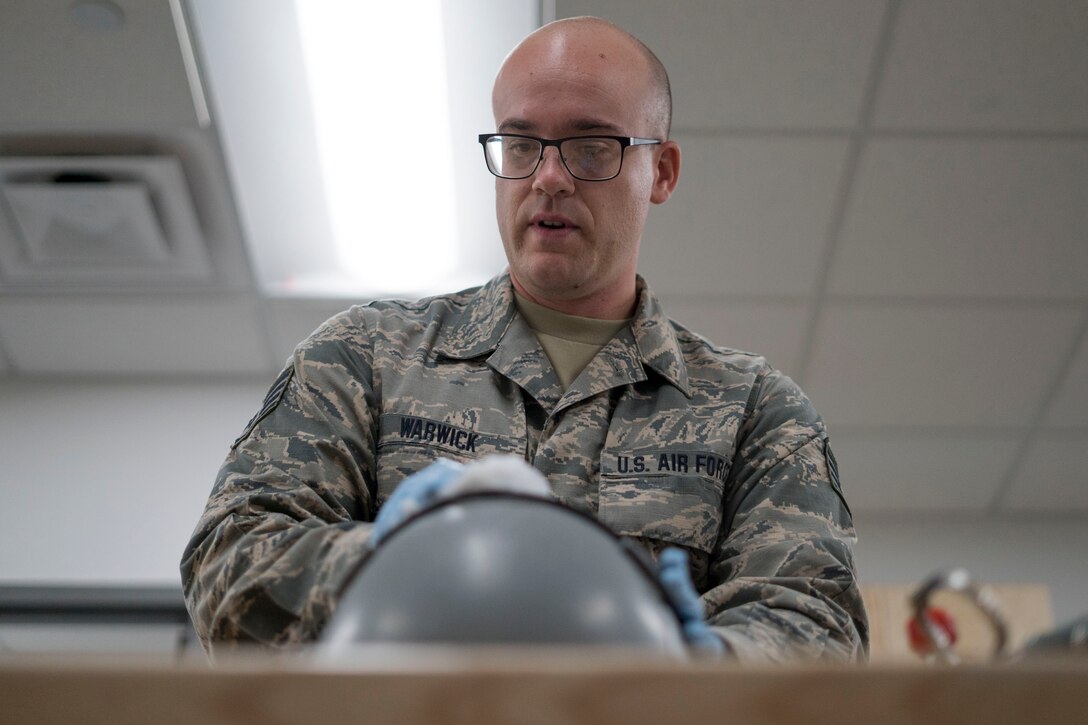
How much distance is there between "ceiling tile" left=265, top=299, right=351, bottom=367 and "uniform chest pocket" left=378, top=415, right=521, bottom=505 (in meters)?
1.85

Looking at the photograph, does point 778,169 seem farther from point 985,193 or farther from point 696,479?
point 696,479

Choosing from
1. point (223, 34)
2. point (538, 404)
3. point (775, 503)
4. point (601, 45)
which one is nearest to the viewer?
point (775, 503)

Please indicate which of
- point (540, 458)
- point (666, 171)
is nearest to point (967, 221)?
point (666, 171)

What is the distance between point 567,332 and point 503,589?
0.87 metres

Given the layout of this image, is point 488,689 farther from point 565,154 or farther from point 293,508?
point 565,154

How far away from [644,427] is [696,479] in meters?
0.10

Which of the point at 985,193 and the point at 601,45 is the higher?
the point at 601,45

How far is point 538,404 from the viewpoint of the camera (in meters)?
1.31

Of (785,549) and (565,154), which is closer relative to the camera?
(785,549)

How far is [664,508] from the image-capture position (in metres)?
1.20

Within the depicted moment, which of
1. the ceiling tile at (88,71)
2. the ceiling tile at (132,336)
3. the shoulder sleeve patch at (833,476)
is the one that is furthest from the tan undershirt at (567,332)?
the ceiling tile at (132,336)

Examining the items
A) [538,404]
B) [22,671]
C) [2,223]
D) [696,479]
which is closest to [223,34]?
[2,223]

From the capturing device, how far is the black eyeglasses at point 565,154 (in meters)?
1.39

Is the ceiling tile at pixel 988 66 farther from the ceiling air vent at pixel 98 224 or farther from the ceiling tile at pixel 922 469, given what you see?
the ceiling air vent at pixel 98 224
